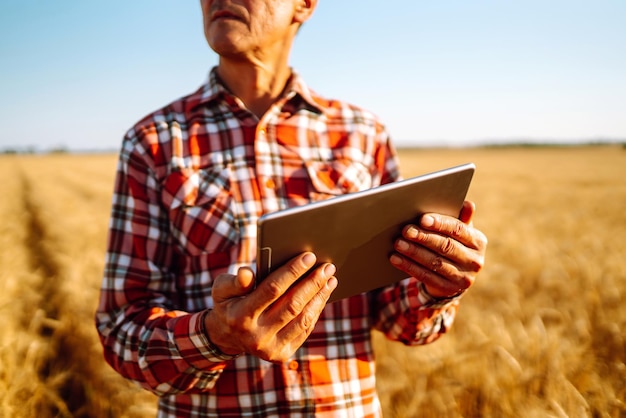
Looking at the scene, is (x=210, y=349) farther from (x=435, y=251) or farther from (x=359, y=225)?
(x=435, y=251)

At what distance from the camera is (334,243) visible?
1.00 metres

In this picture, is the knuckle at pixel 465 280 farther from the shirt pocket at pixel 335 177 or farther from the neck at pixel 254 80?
the neck at pixel 254 80

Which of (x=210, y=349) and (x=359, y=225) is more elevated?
(x=359, y=225)

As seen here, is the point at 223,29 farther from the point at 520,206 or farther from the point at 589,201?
the point at 589,201

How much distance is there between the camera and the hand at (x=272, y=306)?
909 mm

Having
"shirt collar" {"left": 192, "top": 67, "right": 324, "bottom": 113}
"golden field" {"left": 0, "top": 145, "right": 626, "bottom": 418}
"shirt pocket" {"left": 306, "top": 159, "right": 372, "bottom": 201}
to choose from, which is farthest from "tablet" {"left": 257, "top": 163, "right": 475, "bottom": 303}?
"golden field" {"left": 0, "top": 145, "right": 626, "bottom": 418}

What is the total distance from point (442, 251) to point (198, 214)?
0.66m

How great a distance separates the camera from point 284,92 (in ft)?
5.08

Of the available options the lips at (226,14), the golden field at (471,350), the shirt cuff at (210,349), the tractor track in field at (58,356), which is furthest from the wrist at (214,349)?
the tractor track in field at (58,356)

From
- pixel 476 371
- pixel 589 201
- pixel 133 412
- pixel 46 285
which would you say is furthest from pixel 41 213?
pixel 589 201

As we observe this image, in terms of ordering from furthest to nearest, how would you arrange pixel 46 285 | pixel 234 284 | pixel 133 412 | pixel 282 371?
pixel 46 285 < pixel 133 412 < pixel 282 371 < pixel 234 284

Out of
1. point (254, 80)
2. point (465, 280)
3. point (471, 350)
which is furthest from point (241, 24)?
point (471, 350)

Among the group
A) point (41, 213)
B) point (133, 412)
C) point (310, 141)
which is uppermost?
point (310, 141)

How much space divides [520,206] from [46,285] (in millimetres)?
10153
